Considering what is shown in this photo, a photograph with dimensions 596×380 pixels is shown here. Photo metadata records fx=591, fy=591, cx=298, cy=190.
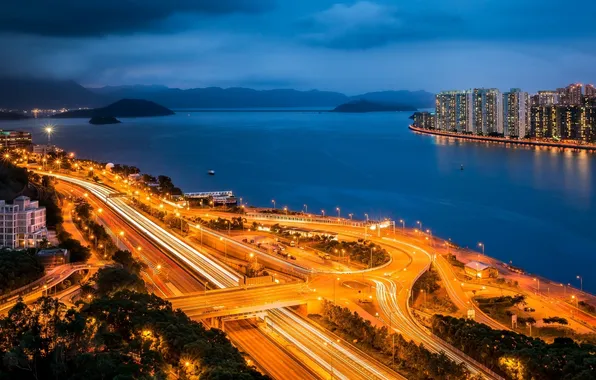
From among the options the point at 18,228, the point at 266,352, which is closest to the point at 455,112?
the point at 18,228

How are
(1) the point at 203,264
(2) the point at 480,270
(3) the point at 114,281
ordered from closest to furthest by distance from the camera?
(3) the point at 114,281, (1) the point at 203,264, (2) the point at 480,270

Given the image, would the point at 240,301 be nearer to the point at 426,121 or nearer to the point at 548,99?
the point at 548,99

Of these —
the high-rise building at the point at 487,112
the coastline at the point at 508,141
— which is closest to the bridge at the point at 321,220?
the coastline at the point at 508,141

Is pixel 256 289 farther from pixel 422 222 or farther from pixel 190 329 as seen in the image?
pixel 422 222

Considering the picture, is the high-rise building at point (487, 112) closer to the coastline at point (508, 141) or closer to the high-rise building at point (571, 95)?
the coastline at point (508, 141)

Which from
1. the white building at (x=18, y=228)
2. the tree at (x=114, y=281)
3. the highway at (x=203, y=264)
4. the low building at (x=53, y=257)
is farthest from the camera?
the white building at (x=18, y=228)
